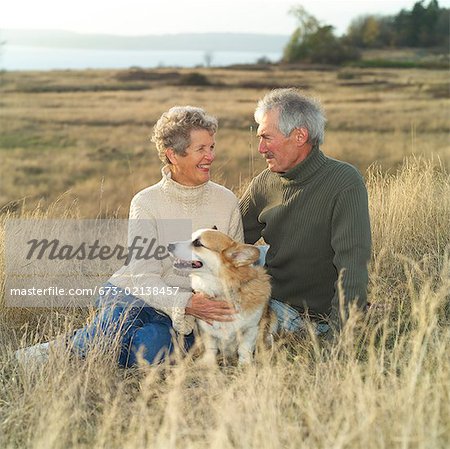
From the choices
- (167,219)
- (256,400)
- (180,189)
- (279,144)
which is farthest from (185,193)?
(256,400)

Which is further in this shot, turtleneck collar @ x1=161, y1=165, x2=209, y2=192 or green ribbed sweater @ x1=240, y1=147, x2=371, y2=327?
turtleneck collar @ x1=161, y1=165, x2=209, y2=192

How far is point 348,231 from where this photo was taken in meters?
4.31

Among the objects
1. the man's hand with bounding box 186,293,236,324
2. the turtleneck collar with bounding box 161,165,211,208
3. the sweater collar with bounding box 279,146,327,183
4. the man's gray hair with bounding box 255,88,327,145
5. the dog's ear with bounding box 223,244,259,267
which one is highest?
the man's gray hair with bounding box 255,88,327,145

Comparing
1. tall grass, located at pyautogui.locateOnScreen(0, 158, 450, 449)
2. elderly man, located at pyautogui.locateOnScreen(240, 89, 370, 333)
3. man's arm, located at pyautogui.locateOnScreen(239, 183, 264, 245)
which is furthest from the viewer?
man's arm, located at pyautogui.locateOnScreen(239, 183, 264, 245)

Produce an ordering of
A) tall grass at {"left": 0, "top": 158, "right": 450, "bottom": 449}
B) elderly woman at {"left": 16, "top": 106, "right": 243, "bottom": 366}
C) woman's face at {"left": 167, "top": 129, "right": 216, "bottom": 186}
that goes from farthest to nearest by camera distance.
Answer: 1. woman's face at {"left": 167, "top": 129, "right": 216, "bottom": 186}
2. elderly woman at {"left": 16, "top": 106, "right": 243, "bottom": 366}
3. tall grass at {"left": 0, "top": 158, "right": 450, "bottom": 449}

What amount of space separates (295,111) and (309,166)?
352mm

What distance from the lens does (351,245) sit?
4270mm

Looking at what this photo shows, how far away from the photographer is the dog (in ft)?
13.9

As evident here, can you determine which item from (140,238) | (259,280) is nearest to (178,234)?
(140,238)

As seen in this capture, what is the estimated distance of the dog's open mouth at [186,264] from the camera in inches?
170

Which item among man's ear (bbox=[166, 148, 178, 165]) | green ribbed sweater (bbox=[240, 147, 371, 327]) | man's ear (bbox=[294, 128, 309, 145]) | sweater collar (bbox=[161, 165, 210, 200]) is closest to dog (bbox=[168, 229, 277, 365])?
green ribbed sweater (bbox=[240, 147, 371, 327])

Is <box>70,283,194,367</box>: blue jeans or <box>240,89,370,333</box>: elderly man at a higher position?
<box>240,89,370,333</box>: elderly man

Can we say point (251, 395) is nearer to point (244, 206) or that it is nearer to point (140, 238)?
point (140, 238)

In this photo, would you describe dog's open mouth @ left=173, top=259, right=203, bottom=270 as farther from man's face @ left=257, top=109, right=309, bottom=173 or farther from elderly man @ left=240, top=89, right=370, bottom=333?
man's face @ left=257, top=109, right=309, bottom=173
